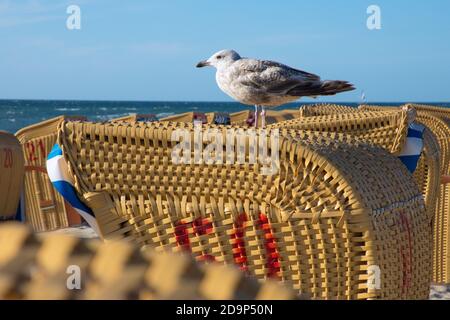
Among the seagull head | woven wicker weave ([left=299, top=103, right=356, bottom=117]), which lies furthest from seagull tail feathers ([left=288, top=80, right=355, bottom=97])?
woven wicker weave ([left=299, top=103, right=356, bottom=117])

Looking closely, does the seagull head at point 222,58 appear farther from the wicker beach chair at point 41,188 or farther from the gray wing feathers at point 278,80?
the wicker beach chair at point 41,188

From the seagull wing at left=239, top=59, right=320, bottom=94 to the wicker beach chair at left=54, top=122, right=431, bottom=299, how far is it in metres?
1.05

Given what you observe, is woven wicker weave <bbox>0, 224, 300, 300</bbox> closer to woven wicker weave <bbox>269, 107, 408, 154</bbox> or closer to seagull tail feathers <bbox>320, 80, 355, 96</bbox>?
woven wicker weave <bbox>269, 107, 408, 154</bbox>

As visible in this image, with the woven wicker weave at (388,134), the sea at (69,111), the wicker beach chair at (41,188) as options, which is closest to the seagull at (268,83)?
the woven wicker weave at (388,134)

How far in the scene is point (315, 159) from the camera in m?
1.84

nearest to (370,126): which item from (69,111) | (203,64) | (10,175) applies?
(203,64)

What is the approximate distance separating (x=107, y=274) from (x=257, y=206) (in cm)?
142

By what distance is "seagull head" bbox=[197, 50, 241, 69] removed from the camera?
3.23 metres

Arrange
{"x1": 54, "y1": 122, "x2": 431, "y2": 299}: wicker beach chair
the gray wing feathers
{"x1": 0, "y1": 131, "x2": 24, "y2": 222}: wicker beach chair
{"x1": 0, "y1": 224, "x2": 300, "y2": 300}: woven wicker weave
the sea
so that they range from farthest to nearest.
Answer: the sea, the gray wing feathers, {"x1": 54, "y1": 122, "x2": 431, "y2": 299}: wicker beach chair, {"x1": 0, "y1": 131, "x2": 24, "y2": 222}: wicker beach chair, {"x1": 0, "y1": 224, "x2": 300, "y2": 300}: woven wicker weave

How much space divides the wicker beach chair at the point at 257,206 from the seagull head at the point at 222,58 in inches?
50.3

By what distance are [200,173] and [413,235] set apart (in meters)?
0.70

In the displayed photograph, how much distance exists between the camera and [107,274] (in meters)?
0.47
